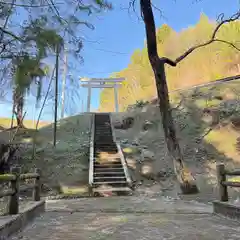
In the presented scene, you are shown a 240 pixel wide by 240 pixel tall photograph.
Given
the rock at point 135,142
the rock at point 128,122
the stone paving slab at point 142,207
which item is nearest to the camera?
the stone paving slab at point 142,207

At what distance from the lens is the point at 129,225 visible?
4.75m

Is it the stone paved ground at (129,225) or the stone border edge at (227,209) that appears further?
the stone border edge at (227,209)

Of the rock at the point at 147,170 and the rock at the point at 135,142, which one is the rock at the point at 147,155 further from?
the rock at the point at 135,142

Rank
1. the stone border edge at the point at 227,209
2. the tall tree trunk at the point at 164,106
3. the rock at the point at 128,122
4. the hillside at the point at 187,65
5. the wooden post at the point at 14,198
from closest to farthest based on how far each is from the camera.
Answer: the wooden post at the point at 14,198, the stone border edge at the point at 227,209, the tall tree trunk at the point at 164,106, the rock at the point at 128,122, the hillside at the point at 187,65

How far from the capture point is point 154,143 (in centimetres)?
1302

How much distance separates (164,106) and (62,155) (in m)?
4.70

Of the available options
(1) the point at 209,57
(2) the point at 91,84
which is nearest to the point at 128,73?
(1) the point at 209,57

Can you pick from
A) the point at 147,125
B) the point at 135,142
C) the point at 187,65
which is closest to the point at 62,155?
the point at 135,142

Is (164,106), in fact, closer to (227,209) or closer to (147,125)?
(227,209)

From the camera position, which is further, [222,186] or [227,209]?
[222,186]

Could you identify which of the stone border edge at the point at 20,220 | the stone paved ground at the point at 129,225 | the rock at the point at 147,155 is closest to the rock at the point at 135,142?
the rock at the point at 147,155

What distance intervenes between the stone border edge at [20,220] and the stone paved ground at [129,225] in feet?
0.31

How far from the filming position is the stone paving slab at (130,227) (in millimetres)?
4055

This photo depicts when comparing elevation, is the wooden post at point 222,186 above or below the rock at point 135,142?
below
